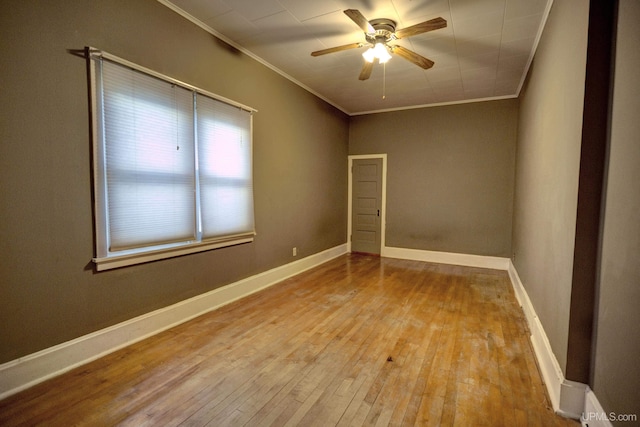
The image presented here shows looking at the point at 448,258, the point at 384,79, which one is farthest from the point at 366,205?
the point at 384,79

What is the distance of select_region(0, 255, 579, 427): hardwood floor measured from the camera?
174 centimetres

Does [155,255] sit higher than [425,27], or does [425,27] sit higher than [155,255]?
[425,27]

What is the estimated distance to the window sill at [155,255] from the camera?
7.68 ft

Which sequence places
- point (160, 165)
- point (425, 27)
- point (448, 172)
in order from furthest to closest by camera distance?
point (448, 172)
point (160, 165)
point (425, 27)

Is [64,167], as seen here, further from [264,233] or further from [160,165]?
[264,233]

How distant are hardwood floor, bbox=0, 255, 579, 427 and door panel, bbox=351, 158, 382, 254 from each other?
2.97 m

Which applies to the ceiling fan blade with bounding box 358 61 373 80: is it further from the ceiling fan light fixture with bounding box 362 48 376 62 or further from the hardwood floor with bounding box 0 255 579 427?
the hardwood floor with bounding box 0 255 579 427

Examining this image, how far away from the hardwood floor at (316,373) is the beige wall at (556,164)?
0.45 metres

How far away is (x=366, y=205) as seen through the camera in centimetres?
654

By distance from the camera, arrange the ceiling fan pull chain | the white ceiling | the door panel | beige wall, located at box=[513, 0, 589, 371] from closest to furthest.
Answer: beige wall, located at box=[513, 0, 589, 371] → the white ceiling → the ceiling fan pull chain → the door panel

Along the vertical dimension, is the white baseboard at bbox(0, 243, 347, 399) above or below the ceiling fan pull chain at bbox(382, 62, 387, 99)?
below

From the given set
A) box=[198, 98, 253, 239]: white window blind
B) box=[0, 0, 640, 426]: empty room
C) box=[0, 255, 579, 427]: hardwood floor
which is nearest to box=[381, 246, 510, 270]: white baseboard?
box=[0, 0, 640, 426]: empty room

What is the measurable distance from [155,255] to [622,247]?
10.6 feet

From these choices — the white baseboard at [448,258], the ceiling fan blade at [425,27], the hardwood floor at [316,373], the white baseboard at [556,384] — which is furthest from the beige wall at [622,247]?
the white baseboard at [448,258]
